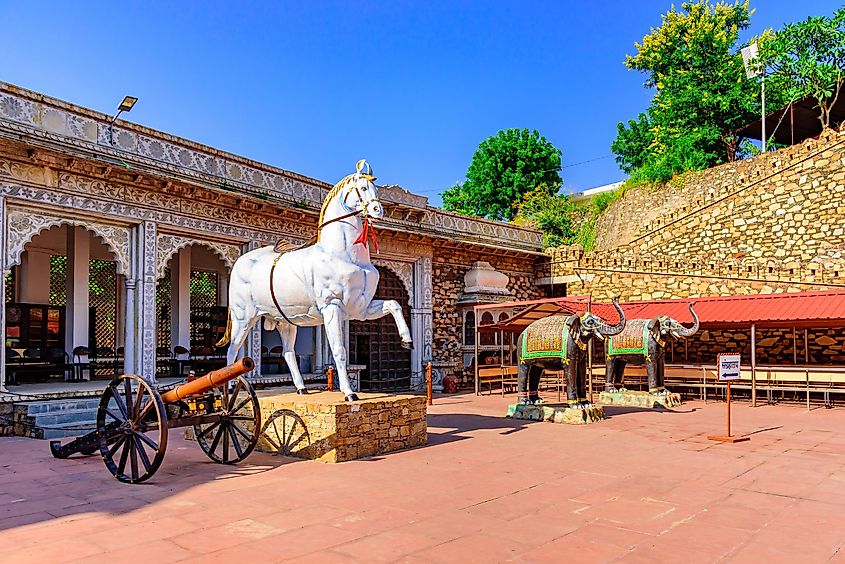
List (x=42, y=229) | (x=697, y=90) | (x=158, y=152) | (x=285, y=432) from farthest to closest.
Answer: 1. (x=697, y=90)
2. (x=158, y=152)
3. (x=42, y=229)
4. (x=285, y=432)

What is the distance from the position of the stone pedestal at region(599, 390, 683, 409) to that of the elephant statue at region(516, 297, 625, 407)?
2790mm

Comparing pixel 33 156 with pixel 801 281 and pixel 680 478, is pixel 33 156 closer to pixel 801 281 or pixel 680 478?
pixel 680 478

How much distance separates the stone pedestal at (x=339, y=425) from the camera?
7.50 meters

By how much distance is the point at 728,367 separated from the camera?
30.7 ft

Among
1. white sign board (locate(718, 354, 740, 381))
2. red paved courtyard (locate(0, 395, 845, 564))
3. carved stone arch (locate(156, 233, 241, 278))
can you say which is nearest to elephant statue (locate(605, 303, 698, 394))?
white sign board (locate(718, 354, 740, 381))

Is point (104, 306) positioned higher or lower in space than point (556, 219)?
lower

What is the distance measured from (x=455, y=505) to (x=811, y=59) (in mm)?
26381

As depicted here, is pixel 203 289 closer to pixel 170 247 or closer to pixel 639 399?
pixel 170 247

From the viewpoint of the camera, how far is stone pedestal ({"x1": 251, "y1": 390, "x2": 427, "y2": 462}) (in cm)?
750

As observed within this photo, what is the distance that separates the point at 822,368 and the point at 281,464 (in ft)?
39.1

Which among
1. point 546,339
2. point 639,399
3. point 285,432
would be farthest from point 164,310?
point 639,399

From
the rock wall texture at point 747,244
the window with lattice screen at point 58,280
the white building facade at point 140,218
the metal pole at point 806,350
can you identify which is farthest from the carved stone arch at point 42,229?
the metal pole at point 806,350

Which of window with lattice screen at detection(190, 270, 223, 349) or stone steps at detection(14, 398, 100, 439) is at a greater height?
window with lattice screen at detection(190, 270, 223, 349)

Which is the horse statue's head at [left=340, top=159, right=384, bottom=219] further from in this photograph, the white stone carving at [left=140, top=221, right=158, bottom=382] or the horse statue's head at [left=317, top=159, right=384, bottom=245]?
the white stone carving at [left=140, top=221, right=158, bottom=382]
